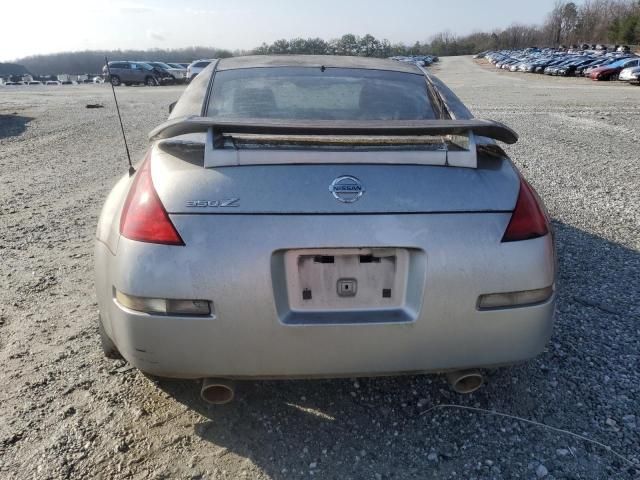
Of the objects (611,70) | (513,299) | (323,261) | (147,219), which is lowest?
(611,70)

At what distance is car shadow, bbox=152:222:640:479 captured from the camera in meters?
2.00

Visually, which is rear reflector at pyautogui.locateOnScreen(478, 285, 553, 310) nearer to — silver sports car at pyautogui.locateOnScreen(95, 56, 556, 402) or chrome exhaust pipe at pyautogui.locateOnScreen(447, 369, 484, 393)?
silver sports car at pyautogui.locateOnScreen(95, 56, 556, 402)

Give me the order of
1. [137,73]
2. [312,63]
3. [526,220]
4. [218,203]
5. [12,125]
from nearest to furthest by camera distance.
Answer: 1. [218,203]
2. [526,220]
3. [312,63]
4. [12,125]
5. [137,73]

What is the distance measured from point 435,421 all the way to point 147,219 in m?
1.50

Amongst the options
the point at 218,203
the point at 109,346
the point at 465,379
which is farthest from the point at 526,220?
the point at 109,346

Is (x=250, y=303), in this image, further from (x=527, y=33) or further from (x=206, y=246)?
(x=527, y=33)

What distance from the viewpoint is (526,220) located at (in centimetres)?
192

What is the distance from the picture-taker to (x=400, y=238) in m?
1.79

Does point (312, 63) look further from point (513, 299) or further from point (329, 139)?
point (513, 299)

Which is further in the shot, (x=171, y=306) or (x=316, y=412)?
(x=316, y=412)

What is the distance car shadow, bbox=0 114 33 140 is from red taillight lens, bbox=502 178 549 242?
12.3 metres

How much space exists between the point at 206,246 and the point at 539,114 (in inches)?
583

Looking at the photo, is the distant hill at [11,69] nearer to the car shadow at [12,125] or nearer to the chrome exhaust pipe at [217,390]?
the car shadow at [12,125]

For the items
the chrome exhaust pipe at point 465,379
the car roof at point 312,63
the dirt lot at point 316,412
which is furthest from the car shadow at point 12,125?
the chrome exhaust pipe at point 465,379
